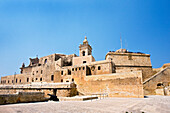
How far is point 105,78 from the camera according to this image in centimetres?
2141

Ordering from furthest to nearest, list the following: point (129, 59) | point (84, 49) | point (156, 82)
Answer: point (84, 49), point (129, 59), point (156, 82)

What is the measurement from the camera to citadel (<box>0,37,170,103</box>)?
19347 millimetres

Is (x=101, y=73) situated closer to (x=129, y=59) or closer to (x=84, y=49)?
(x=129, y=59)

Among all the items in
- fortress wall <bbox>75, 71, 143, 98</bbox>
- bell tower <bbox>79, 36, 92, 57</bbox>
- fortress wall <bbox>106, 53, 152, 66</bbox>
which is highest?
bell tower <bbox>79, 36, 92, 57</bbox>

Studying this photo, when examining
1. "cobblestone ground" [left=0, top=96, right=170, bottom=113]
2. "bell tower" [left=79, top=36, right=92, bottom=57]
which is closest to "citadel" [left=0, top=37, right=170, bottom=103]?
"bell tower" [left=79, top=36, right=92, bottom=57]

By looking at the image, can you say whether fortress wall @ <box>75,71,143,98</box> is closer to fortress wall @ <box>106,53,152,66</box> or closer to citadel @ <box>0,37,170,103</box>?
citadel @ <box>0,37,170,103</box>

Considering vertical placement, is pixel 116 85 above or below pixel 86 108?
below

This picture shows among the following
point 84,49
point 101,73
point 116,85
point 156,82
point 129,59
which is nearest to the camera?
point 116,85

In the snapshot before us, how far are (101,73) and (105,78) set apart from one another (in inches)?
Result: 150

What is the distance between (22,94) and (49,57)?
25097mm

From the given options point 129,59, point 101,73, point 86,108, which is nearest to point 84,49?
point 101,73

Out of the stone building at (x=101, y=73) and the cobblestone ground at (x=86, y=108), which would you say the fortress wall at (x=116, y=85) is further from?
the cobblestone ground at (x=86, y=108)

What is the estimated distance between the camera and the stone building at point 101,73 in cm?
1916

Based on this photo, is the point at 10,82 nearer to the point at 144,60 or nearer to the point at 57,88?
the point at 57,88
